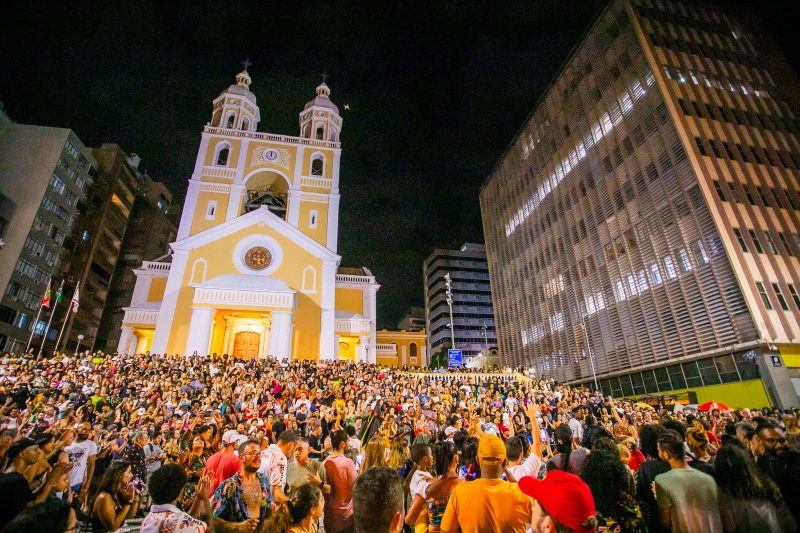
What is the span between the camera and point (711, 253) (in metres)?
21.6

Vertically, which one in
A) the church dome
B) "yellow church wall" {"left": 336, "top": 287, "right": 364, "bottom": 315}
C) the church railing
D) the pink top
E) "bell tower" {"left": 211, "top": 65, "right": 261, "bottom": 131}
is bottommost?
the pink top

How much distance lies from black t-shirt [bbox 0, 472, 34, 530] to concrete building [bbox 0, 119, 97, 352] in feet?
139

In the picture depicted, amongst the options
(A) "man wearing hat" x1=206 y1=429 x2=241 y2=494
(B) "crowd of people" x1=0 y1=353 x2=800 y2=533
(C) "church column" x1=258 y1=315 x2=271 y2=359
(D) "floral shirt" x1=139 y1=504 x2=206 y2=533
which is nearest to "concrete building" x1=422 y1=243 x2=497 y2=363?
(C) "church column" x1=258 y1=315 x2=271 y2=359

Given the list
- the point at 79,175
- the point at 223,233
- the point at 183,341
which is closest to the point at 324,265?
the point at 223,233

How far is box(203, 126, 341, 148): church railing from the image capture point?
3511 centimetres

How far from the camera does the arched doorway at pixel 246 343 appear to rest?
89.7ft

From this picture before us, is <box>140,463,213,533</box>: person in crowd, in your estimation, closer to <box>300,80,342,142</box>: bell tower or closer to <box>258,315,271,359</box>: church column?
<box>258,315,271,359</box>: church column

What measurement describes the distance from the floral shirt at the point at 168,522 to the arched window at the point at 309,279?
2662cm

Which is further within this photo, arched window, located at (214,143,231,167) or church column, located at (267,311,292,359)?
arched window, located at (214,143,231,167)

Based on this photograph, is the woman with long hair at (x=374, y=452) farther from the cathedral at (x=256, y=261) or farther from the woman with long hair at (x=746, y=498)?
the cathedral at (x=256, y=261)

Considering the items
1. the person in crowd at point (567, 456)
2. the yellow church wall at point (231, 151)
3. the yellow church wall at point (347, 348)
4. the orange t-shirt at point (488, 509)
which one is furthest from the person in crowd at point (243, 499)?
the yellow church wall at point (231, 151)

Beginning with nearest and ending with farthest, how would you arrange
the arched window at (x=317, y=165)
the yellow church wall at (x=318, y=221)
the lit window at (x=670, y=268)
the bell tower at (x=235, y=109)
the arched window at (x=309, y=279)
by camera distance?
the lit window at (x=670, y=268) < the arched window at (x=309, y=279) < the yellow church wall at (x=318, y=221) < the bell tower at (x=235, y=109) < the arched window at (x=317, y=165)

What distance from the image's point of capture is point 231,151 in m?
34.9

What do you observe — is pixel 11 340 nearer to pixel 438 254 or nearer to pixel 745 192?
pixel 745 192
